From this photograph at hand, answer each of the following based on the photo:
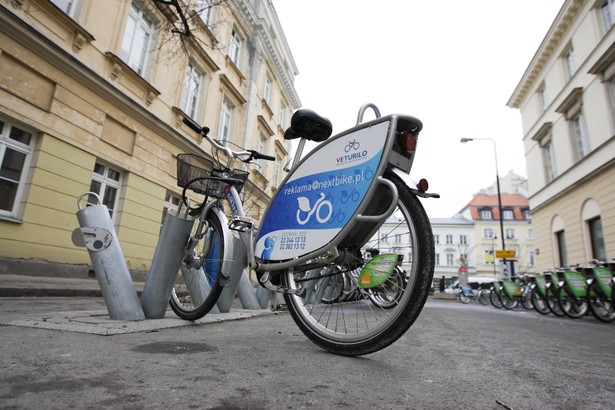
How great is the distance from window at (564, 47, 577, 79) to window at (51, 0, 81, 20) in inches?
715

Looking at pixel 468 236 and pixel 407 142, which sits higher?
pixel 468 236

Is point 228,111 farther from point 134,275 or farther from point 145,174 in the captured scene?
point 134,275

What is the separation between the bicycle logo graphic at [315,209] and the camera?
1904 mm

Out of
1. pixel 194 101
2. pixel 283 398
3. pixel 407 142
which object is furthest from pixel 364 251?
pixel 194 101

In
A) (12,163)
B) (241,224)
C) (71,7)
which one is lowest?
(241,224)

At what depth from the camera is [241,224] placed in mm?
2377

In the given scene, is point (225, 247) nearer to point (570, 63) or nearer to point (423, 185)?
point (423, 185)

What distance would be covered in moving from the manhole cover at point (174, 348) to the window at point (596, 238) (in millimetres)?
15504

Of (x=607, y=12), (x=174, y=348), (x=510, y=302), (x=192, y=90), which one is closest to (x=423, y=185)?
(x=174, y=348)

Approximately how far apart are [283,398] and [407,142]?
4.24 feet

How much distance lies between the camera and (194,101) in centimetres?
1258

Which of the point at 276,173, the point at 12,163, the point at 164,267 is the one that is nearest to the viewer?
the point at 164,267

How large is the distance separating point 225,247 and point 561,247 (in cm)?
1845

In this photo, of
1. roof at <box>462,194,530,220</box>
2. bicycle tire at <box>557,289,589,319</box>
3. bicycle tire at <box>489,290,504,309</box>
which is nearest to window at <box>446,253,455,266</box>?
roof at <box>462,194,530,220</box>
